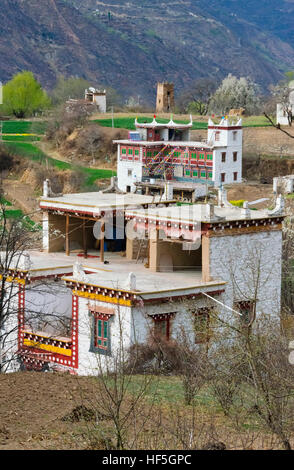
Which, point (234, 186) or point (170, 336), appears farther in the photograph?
point (234, 186)

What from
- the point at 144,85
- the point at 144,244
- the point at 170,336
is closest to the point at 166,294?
the point at 170,336

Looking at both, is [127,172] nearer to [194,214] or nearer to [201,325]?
[194,214]

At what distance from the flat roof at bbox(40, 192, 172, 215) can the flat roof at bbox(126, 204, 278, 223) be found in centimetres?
85

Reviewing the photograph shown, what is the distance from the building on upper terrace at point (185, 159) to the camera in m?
64.3

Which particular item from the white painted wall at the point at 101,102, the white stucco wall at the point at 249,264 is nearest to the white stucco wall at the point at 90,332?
the white stucco wall at the point at 249,264

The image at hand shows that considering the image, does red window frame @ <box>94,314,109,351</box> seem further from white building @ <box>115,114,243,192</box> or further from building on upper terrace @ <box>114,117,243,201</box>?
white building @ <box>115,114,243,192</box>

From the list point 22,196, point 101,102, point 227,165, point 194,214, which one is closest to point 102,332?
point 194,214

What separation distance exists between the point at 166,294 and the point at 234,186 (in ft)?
126

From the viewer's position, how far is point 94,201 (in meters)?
32.1

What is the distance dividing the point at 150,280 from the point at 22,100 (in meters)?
76.3

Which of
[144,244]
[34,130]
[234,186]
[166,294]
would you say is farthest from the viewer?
[34,130]

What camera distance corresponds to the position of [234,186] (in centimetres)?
6397
